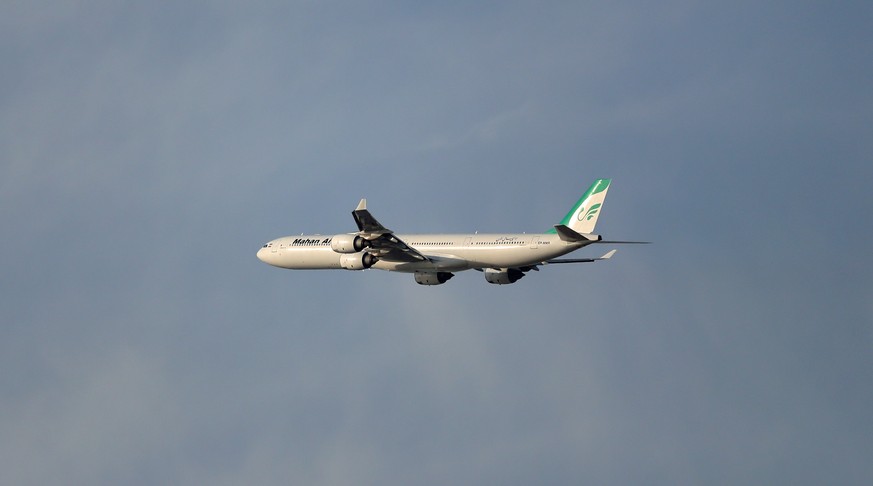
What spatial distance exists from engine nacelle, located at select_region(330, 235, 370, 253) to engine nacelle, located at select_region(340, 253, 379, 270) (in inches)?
86.9

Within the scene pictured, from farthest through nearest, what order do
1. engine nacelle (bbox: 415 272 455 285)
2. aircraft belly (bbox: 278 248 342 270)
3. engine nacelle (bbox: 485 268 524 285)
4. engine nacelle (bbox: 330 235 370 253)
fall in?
aircraft belly (bbox: 278 248 342 270) → engine nacelle (bbox: 485 268 524 285) → engine nacelle (bbox: 415 272 455 285) → engine nacelle (bbox: 330 235 370 253)

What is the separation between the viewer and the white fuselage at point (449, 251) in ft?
230

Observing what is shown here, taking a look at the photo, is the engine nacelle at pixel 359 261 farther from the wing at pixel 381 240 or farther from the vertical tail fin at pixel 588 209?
the vertical tail fin at pixel 588 209

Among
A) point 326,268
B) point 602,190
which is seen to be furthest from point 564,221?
point 326,268

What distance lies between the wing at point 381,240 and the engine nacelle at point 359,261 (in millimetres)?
335

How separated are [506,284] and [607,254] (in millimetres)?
6556

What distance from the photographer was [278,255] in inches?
3137

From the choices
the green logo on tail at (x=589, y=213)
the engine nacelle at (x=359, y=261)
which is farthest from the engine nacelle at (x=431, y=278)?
the green logo on tail at (x=589, y=213)

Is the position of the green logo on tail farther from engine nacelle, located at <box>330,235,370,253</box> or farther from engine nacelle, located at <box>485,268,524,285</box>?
engine nacelle, located at <box>330,235,370,253</box>

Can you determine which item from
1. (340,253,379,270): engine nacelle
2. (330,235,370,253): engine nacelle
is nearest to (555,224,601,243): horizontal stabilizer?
(330,235,370,253): engine nacelle

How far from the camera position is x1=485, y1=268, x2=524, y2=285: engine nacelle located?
76675mm

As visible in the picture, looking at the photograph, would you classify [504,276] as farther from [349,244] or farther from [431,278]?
[349,244]

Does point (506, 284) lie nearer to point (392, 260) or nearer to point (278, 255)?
point (392, 260)

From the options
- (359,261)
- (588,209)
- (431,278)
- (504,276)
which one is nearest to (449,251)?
(431,278)
